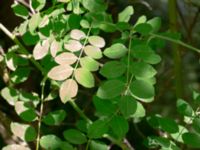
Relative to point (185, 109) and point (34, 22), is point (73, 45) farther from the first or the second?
point (185, 109)

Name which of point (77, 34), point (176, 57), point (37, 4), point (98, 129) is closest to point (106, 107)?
point (98, 129)

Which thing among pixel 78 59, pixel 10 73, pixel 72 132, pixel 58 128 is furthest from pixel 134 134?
pixel 78 59

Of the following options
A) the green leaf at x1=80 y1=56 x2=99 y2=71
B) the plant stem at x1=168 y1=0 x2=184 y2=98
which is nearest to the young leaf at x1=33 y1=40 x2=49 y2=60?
the green leaf at x1=80 y1=56 x2=99 y2=71

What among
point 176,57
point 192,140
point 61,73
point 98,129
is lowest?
point 176,57

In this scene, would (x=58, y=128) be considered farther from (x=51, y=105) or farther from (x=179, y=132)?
(x=179, y=132)

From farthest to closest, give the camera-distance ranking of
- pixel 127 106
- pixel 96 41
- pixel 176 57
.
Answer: pixel 176 57 → pixel 96 41 → pixel 127 106
